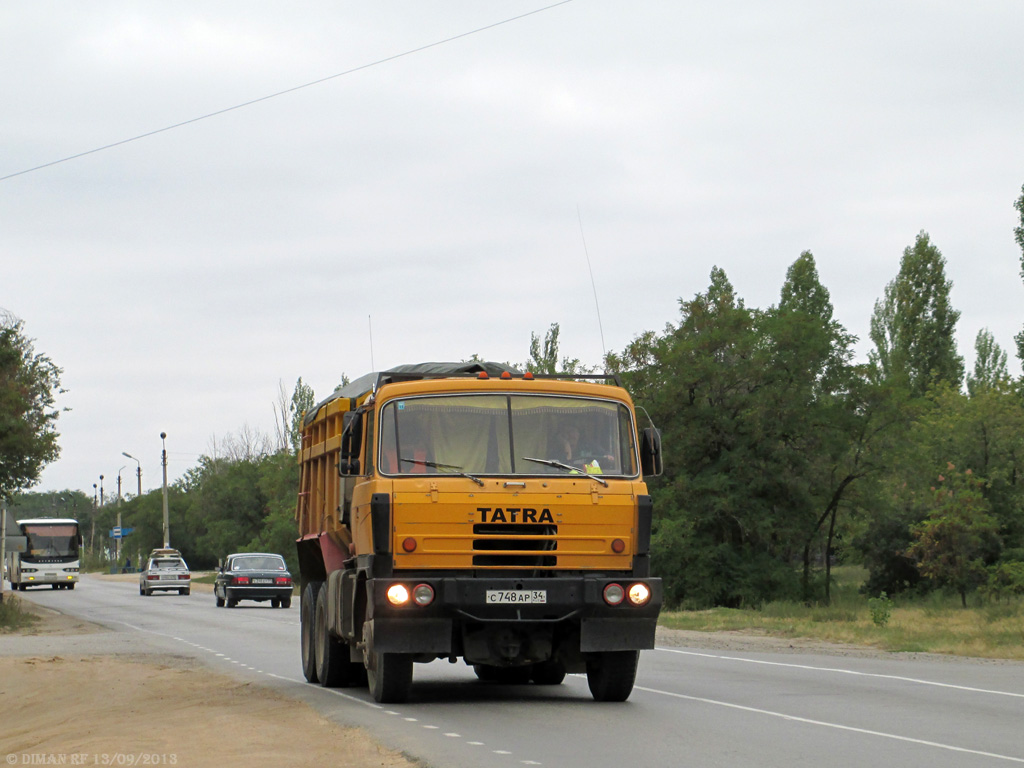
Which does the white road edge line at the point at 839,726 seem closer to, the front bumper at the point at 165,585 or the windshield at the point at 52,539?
the front bumper at the point at 165,585

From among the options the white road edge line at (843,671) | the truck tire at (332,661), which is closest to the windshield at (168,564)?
the white road edge line at (843,671)

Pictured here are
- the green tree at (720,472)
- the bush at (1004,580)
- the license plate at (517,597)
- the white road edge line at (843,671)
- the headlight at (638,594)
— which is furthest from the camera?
the green tree at (720,472)

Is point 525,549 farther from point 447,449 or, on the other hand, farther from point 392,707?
point 392,707

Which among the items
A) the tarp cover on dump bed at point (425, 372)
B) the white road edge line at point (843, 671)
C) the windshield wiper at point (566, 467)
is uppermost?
the tarp cover on dump bed at point (425, 372)

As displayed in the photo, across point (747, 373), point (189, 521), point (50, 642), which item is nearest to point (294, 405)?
point (189, 521)

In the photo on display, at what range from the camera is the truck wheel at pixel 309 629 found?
17.3 metres

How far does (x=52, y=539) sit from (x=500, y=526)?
202 feet

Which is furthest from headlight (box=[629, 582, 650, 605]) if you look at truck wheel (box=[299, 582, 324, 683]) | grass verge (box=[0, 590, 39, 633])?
grass verge (box=[0, 590, 39, 633])

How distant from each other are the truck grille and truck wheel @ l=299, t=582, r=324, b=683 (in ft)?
15.6

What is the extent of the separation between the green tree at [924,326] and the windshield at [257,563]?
3892 cm

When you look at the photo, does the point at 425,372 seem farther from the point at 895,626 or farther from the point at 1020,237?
the point at 1020,237

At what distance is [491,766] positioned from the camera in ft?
30.7

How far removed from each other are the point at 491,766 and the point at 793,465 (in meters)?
37.4

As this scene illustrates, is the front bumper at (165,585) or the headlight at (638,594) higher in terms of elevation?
the headlight at (638,594)
